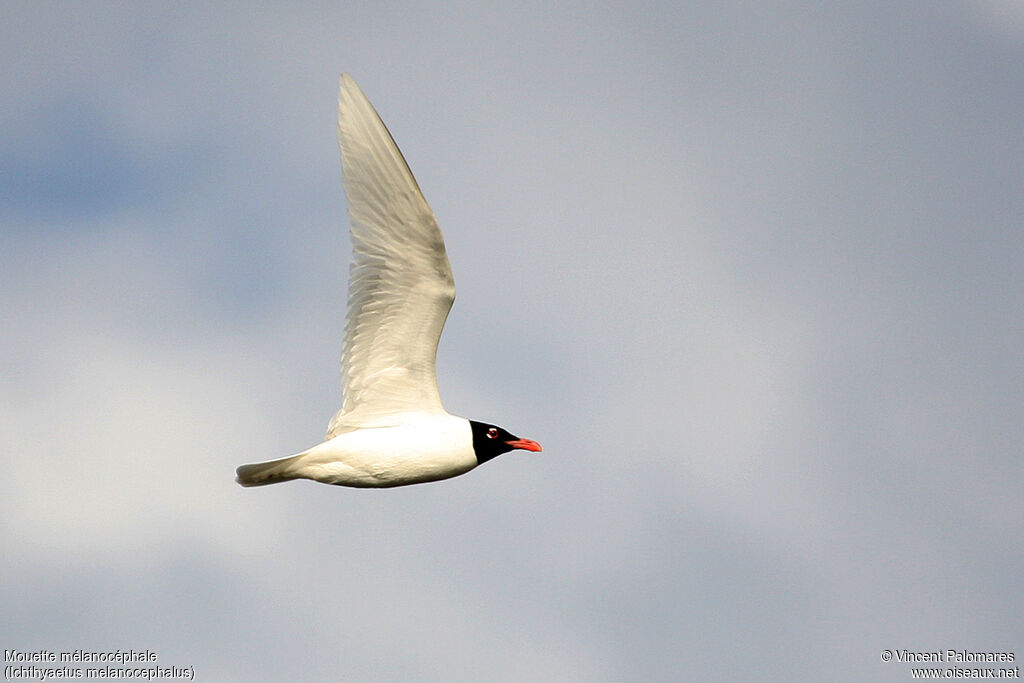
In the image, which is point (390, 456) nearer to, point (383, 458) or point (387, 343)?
point (383, 458)

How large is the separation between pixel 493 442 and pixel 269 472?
3074 millimetres

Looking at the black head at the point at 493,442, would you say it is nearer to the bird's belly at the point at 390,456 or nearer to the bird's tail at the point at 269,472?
the bird's belly at the point at 390,456

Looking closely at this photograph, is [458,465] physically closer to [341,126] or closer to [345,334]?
[345,334]

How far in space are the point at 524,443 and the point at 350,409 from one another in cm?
249

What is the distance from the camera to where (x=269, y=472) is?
1823 cm

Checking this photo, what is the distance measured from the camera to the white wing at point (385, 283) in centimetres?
1783

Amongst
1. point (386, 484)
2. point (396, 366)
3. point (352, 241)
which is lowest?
point (386, 484)

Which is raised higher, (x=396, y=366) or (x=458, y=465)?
(x=396, y=366)

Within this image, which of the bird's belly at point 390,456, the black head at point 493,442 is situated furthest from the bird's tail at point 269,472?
the black head at point 493,442

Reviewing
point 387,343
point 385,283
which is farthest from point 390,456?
point 385,283

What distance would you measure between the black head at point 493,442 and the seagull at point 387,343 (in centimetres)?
2

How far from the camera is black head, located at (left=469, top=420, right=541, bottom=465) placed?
19.1m

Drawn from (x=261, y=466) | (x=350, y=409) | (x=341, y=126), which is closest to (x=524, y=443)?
(x=350, y=409)

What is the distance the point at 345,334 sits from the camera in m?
18.8
